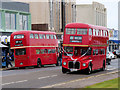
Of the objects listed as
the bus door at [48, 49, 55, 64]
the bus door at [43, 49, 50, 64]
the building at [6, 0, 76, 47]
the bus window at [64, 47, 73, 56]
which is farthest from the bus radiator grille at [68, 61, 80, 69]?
the building at [6, 0, 76, 47]

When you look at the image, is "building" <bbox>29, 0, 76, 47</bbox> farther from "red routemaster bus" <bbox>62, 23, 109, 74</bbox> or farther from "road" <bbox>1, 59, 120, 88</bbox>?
"road" <bbox>1, 59, 120, 88</bbox>

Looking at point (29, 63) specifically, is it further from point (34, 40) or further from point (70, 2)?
point (70, 2)

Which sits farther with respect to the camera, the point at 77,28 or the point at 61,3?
the point at 61,3

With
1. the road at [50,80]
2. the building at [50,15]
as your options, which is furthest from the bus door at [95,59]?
the building at [50,15]

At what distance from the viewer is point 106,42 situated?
32.8 m

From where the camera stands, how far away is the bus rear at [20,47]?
1432 inches

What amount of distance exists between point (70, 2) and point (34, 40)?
3706cm

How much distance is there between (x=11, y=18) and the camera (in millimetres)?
53500

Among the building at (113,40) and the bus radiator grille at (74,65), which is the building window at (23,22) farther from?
the building at (113,40)

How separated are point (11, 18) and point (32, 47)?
17.1m

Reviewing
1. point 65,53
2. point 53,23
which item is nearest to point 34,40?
point 65,53

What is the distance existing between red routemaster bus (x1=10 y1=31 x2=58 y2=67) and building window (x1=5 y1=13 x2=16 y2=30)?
13.0 m

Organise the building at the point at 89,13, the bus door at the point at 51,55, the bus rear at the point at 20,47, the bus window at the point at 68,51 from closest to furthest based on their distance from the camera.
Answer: the bus window at the point at 68,51 < the bus rear at the point at 20,47 < the bus door at the point at 51,55 < the building at the point at 89,13

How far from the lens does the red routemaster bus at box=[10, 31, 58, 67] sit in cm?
3650
